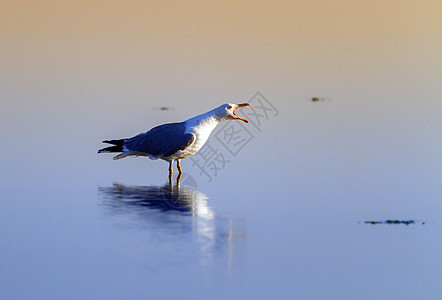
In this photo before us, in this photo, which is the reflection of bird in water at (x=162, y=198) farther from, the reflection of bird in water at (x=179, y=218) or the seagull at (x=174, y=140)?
the seagull at (x=174, y=140)

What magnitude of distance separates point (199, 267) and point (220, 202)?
339 cm

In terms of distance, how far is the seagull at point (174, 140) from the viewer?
44.5 ft

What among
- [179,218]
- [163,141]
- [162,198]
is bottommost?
[179,218]

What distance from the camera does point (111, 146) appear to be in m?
14.4

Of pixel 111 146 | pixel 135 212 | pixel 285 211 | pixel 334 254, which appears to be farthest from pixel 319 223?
pixel 111 146

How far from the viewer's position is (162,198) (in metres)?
11.7

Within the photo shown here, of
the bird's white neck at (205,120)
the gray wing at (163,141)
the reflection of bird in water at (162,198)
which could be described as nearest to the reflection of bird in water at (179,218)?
the reflection of bird in water at (162,198)

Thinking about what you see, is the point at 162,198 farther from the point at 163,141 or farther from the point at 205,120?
the point at 205,120

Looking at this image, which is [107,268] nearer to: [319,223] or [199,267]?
[199,267]

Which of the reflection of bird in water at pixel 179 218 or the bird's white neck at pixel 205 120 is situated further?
the bird's white neck at pixel 205 120

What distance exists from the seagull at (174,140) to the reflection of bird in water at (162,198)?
2.68ft

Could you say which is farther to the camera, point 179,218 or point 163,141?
point 163,141

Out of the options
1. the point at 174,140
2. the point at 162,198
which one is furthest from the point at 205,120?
the point at 162,198

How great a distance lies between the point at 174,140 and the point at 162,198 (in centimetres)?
201
